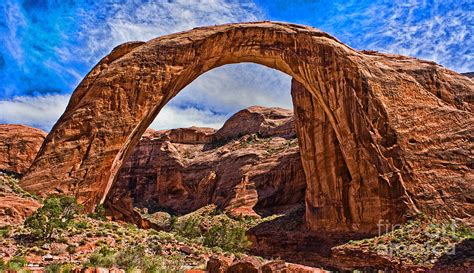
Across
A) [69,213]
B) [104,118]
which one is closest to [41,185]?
[69,213]

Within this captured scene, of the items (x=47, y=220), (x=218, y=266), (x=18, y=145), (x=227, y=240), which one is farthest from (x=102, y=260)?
(x=18, y=145)

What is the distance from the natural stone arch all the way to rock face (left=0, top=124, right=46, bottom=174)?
17752mm

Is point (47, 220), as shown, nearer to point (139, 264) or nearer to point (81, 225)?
point (81, 225)

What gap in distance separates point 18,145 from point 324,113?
94.9ft

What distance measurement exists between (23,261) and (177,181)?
45238mm

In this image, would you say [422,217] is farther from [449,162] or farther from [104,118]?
[104,118]

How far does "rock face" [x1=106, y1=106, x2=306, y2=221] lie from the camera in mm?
43156

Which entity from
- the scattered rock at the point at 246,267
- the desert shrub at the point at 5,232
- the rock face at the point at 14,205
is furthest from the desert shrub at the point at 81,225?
the scattered rock at the point at 246,267

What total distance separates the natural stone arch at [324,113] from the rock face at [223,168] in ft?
37.7

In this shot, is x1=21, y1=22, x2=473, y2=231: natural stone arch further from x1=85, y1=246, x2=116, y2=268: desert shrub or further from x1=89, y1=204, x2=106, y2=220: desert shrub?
x1=85, y1=246, x2=116, y2=268: desert shrub

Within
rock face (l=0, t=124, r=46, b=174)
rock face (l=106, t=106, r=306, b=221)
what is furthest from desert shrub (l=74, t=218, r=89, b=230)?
rock face (l=0, t=124, r=46, b=174)

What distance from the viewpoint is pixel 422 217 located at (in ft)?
68.9

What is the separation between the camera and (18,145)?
38344 mm

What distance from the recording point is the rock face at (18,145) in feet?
122
